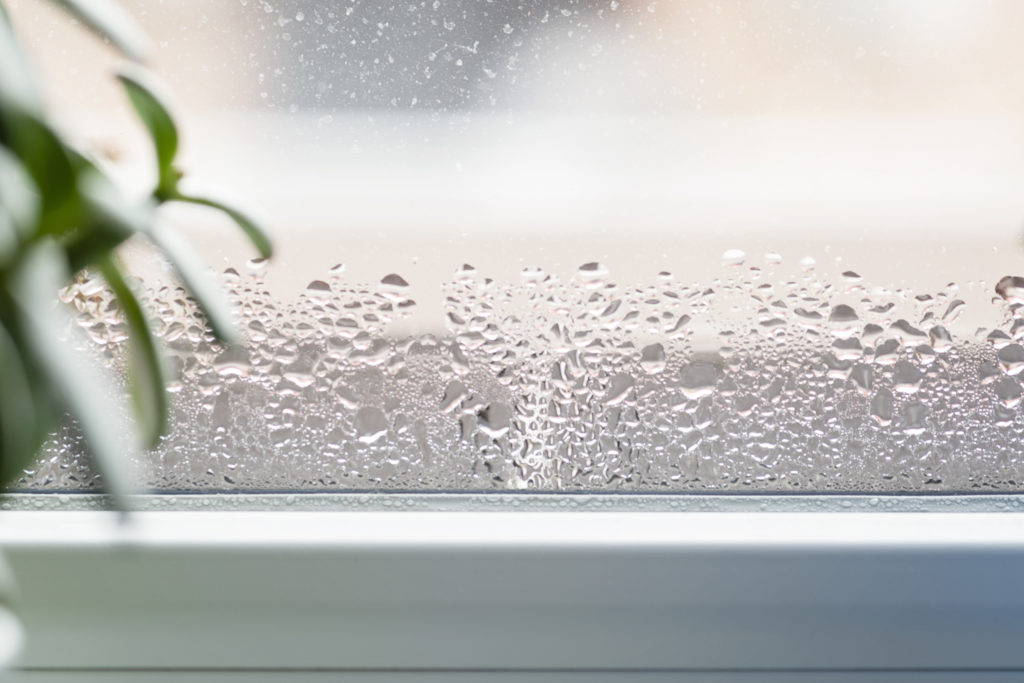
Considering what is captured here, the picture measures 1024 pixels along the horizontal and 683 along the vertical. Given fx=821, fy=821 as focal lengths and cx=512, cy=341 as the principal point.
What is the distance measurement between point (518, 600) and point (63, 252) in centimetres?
32

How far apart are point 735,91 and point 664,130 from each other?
6 cm

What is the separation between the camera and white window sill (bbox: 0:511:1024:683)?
0.51 meters

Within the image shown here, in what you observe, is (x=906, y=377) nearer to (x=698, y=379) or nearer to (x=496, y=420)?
(x=698, y=379)

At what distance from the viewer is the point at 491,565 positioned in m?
0.51

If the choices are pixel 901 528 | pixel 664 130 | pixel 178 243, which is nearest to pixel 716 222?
pixel 664 130

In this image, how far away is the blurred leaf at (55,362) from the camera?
0.29m

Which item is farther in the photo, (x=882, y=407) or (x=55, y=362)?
(x=882, y=407)

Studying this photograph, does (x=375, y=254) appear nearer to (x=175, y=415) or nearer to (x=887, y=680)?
(x=175, y=415)

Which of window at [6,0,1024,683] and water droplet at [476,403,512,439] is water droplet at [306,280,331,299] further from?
water droplet at [476,403,512,439]

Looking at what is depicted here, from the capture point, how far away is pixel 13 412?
0.28 metres

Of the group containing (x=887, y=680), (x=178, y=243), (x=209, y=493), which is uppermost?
(x=178, y=243)

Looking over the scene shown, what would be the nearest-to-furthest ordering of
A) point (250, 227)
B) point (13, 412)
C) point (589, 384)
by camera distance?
point (13, 412)
point (250, 227)
point (589, 384)

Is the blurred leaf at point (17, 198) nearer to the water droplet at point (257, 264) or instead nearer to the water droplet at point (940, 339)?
the water droplet at point (257, 264)

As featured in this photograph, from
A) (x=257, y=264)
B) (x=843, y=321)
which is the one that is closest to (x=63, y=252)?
(x=257, y=264)
